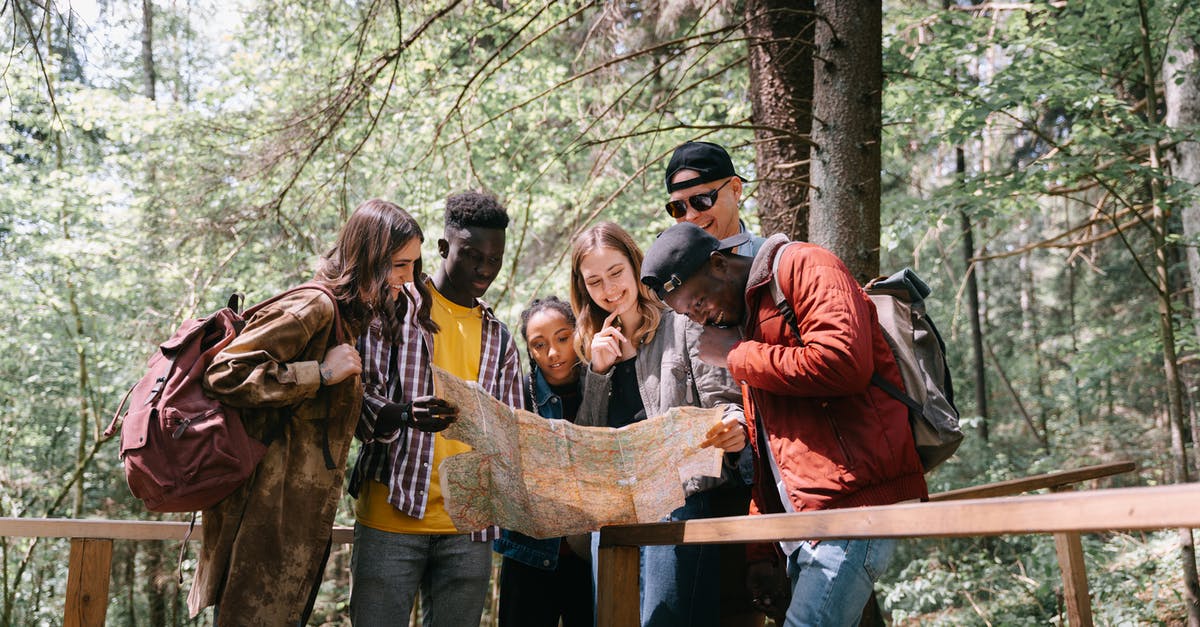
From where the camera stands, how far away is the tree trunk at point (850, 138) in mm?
3742

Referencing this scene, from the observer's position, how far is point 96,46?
10.1ft

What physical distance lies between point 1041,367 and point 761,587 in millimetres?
14127

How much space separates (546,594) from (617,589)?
30.2 inches

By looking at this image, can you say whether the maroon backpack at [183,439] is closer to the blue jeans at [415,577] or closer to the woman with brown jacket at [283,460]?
the woman with brown jacket at [283,460]

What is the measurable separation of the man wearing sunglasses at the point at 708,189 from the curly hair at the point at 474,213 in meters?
0.59

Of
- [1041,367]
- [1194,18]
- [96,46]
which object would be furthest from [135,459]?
[1041,367]

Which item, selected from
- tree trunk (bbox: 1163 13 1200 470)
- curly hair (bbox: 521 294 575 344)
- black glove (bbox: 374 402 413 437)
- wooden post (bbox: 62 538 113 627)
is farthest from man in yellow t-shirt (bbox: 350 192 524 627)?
tree trunk (bbox: 1163 13 1200 470)

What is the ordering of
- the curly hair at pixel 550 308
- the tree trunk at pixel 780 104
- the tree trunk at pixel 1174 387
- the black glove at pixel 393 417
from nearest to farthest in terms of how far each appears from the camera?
the black glove at pixel 393 417 < the curly hair at pixel 550 308 < the tree trunk at pixel 780 104 < the tree trunk at pixel 1174 387

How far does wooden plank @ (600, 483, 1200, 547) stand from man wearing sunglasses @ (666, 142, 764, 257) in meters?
1.08

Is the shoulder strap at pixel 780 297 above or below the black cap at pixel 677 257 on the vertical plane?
below

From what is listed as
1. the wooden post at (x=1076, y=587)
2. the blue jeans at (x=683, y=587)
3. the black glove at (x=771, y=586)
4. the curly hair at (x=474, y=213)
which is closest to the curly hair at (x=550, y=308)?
A: the curly hair at (x=474, y=213)

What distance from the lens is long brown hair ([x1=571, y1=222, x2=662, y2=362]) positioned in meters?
2.87

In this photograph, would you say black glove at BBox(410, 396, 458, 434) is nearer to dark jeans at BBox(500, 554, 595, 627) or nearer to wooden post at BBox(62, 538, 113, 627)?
dark jeans at BBox(500, 554, 595, 627)

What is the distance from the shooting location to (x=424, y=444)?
2678 millimetres
